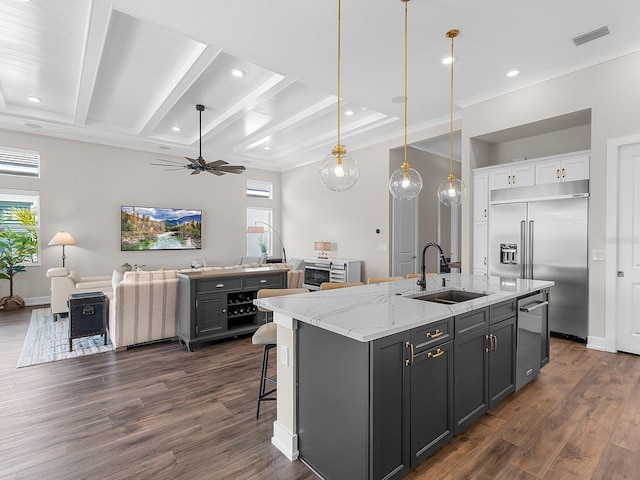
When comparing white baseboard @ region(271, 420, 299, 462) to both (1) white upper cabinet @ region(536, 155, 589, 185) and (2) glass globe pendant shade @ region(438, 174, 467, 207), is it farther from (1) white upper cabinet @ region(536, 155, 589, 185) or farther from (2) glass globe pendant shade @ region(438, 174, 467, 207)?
(1) white upper cabinet @ region(536, 155, 589, 185)

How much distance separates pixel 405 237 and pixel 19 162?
782 centimetres

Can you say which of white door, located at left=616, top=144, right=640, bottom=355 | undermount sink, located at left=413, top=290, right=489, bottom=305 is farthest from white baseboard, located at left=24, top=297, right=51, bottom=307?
white door, located at left=616, top=144, right=640, bottom=355

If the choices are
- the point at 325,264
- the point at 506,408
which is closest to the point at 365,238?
the point at 325,264

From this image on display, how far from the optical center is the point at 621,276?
3719mm

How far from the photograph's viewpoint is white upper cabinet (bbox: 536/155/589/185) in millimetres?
3973

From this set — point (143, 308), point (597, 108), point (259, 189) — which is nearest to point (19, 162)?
point (143, 308)

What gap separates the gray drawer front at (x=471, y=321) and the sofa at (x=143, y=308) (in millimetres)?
3226

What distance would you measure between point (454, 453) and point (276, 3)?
368 centimetres

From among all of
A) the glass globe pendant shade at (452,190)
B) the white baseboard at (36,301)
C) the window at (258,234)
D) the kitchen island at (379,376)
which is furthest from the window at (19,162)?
the glass globe pendant shade at (452,190)

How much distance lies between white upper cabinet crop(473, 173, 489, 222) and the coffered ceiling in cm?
114

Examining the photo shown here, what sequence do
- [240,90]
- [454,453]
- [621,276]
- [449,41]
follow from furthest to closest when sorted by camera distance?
[240,90], [621,276], [449,41], [454,453]

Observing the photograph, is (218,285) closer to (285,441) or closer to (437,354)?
(285,441)

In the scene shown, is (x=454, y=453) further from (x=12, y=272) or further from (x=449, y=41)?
(x=12, y=272)

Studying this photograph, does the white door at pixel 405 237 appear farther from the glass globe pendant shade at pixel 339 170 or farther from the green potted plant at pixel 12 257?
the green potted plant at pixel 12 257
